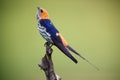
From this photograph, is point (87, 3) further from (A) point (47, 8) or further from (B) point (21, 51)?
(B) point (21, 51)

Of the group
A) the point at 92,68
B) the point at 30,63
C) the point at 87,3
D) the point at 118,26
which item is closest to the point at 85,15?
the point at 87,3

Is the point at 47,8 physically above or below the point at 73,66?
above

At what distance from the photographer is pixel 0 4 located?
7.12ft

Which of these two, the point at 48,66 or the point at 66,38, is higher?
the point at 66,38

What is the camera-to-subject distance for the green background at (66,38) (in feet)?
7.01

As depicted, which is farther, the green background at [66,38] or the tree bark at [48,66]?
the green background at [66,38]

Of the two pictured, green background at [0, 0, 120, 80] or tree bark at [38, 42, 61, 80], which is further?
green background at [0, 0, 120, 80]

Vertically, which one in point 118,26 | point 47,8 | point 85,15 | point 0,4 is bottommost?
point 118,26

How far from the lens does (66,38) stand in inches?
84.7

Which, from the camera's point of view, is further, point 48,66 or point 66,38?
point 66,38

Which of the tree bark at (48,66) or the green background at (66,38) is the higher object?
the green background at (66,38)

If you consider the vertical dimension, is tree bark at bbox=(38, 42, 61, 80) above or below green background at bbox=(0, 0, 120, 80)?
below

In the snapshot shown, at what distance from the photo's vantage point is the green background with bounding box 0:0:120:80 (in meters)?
2.14

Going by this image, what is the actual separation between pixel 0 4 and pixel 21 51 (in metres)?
0.42
